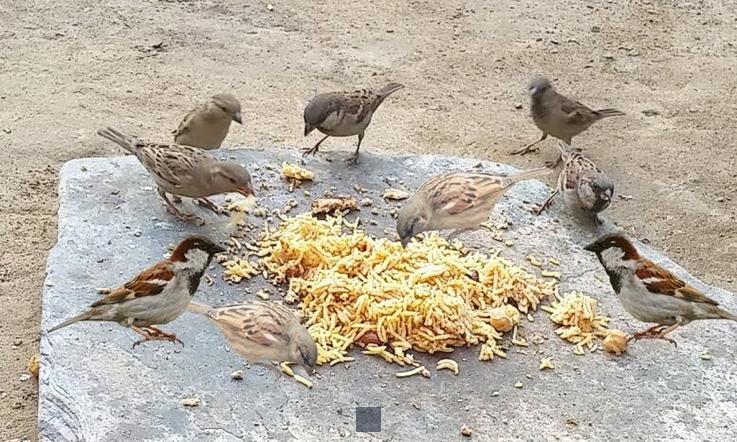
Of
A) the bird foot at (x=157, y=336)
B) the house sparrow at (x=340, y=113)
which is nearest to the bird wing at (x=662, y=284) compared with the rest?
the bird foot at (x=157, y=336)

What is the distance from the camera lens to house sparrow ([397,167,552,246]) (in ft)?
15.2

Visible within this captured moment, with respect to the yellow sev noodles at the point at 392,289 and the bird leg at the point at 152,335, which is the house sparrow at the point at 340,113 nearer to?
the yellow sev noodles at the point at 392,289

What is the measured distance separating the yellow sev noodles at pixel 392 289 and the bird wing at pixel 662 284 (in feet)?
4.70

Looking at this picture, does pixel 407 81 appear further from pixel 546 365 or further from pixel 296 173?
pixel 546 365

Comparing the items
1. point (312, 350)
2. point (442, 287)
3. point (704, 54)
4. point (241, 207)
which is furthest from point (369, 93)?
point (704, 54)

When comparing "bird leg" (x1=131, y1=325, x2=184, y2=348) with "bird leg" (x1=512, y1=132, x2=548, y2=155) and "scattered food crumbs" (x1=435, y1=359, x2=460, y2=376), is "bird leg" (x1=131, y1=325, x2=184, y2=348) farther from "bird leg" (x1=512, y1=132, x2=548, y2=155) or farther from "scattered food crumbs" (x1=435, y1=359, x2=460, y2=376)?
"bird leg" (x1=512, y1=132, x2=548, y2=155)

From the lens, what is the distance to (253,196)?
193 inches

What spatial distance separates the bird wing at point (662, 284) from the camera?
3.47 m

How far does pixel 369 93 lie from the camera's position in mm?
7016

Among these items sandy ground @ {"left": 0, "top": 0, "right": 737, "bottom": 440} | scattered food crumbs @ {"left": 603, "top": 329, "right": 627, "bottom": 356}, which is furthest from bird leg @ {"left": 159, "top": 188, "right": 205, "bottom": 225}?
scattered food crumbs @ {"left": 603, "top": 329, "right": 627, "bottom": 356}

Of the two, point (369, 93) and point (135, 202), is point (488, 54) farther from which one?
point (135, 202)

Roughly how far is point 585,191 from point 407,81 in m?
4.19

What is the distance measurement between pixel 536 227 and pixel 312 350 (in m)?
2.88

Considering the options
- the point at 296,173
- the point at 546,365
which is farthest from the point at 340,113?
the point at 546,365
